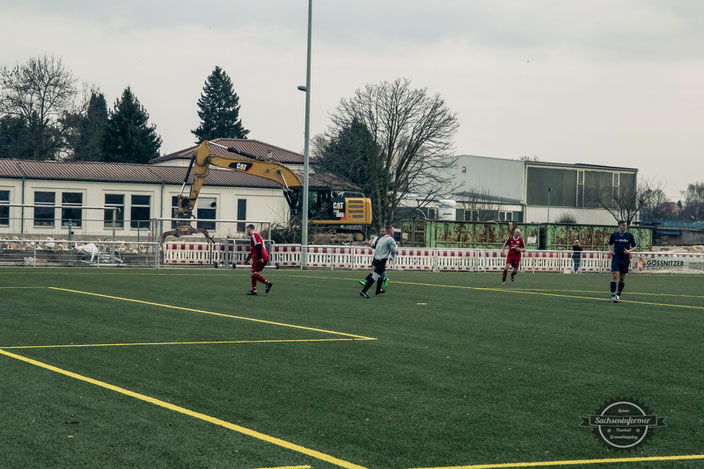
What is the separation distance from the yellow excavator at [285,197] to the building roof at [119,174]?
29.3ft

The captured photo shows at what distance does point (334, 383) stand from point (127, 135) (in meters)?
73.7

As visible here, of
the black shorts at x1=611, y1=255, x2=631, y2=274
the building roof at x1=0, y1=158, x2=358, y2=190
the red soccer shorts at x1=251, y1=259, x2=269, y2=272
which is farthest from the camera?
the building roof at x1=0, y1=158, x2=358, y2=190

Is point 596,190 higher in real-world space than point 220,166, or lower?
higher

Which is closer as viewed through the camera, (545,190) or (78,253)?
(78,253)

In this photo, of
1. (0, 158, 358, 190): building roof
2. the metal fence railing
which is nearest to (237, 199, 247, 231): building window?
(0, 158, 358, 190): building roof

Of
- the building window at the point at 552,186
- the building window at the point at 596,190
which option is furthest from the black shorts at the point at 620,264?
the building window at the point at 596,190

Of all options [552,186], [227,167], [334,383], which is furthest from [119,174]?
[334,383]

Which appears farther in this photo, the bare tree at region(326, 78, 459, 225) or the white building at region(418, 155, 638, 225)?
the white building at region(418, 155, 638, 225)

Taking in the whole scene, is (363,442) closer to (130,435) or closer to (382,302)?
(130,435)

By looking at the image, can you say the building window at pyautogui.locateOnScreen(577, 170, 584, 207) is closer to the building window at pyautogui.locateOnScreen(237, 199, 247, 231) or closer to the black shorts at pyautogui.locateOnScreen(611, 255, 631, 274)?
the building window at pyautogui.locateOnScreen(237, 199, 247, 231)

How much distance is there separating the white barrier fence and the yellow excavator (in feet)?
3.63

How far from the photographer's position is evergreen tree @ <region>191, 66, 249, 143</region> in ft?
322

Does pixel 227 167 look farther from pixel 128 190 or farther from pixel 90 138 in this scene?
pixel 90 138

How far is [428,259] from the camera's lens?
36.7 m
